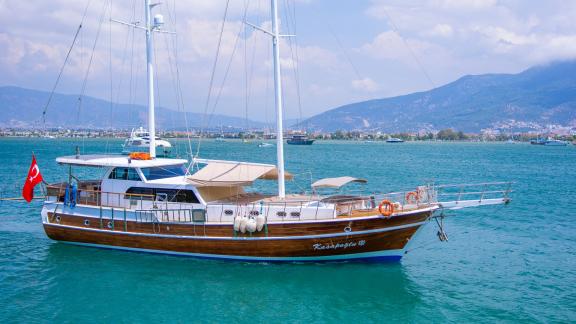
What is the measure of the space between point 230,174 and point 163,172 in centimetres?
333

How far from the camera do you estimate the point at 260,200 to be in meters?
19.3

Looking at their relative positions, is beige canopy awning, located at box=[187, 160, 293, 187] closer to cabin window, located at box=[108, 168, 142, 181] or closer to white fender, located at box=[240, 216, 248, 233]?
white fender, located at box=[240, 216, 248, 233]

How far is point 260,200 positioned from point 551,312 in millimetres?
10552

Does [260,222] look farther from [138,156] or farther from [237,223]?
[138,156]

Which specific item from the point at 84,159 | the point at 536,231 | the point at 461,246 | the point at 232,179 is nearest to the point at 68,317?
the point at 232,179

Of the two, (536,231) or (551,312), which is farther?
(536,231)

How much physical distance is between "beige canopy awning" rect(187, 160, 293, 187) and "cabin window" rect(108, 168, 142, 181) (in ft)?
8.52

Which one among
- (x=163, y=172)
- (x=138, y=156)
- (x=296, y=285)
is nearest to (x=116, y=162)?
(x=138, y=156)

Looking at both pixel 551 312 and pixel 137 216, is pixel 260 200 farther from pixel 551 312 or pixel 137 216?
pixel 551 312

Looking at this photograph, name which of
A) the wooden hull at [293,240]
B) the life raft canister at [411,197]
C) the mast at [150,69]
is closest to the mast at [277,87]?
the wooden hull at [293,240]

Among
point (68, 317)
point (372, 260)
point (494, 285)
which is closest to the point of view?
point (68, 317)

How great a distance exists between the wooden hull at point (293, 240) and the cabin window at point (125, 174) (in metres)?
2.05

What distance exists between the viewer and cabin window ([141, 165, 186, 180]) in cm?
2016

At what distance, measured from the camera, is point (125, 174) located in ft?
66.5
